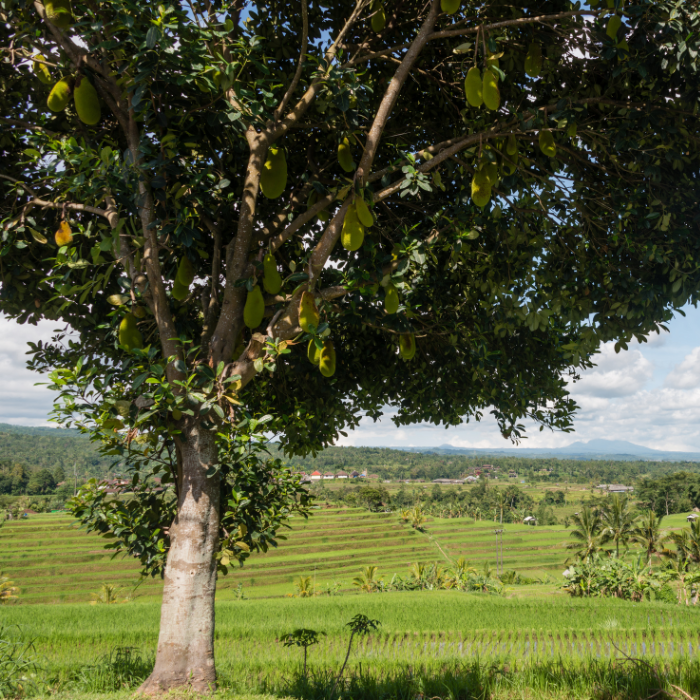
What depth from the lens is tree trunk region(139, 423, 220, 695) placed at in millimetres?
3045

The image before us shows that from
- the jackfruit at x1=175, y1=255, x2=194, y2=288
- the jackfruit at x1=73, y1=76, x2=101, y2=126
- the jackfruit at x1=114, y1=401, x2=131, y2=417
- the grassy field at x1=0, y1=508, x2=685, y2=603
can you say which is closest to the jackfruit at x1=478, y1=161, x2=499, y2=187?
the jackfruit at x1=175, y1=255, x2=194, y2=288

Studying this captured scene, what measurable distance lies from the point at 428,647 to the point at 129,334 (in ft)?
19.0

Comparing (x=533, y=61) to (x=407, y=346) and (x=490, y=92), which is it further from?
(x=407, y=346)

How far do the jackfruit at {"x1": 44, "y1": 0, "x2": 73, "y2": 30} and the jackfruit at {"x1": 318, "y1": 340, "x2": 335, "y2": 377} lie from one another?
2296 mm

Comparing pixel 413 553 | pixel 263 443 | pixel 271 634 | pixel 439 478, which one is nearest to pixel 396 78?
pixel 263 443

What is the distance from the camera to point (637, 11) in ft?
9.15

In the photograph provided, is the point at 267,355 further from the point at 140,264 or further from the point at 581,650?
the point at 581,650

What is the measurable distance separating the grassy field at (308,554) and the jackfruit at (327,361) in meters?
43.7

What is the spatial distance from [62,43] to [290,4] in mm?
1805

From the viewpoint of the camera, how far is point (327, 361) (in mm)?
3211


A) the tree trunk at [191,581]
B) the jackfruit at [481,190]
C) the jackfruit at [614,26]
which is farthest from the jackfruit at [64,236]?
the jackfruit at [614,26]

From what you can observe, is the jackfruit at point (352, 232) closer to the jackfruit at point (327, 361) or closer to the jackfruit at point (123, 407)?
the jackfruit at point (327, 361)

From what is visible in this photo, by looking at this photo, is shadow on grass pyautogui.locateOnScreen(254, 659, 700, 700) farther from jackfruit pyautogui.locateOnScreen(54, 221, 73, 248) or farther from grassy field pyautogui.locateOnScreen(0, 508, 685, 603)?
grassy field pyautogui.locateOnScreen(0, 508, 685, 603)

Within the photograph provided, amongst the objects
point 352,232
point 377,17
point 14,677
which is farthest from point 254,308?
point 14,677
